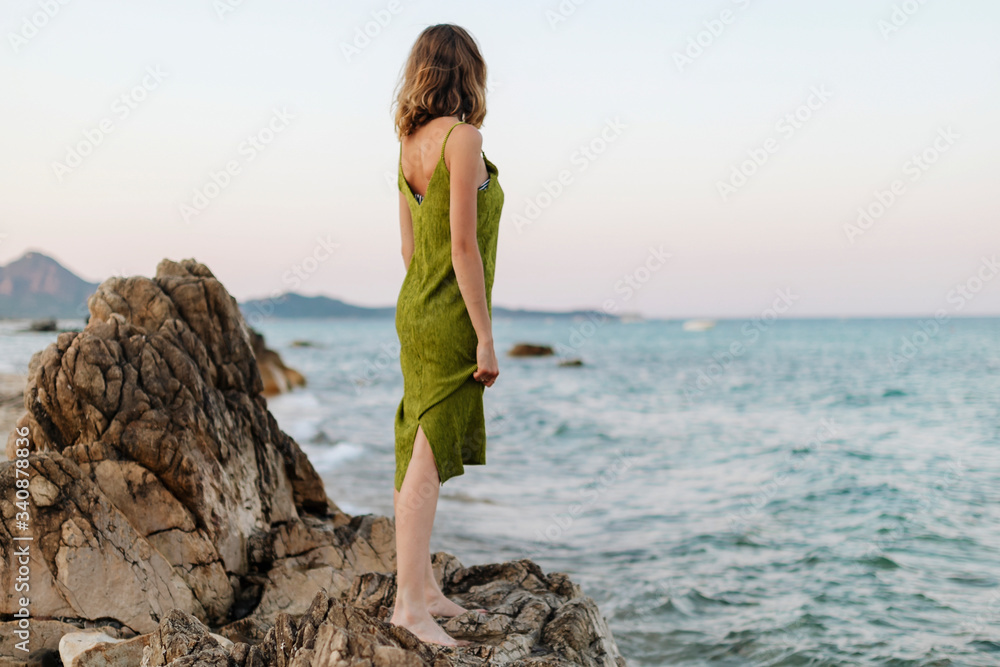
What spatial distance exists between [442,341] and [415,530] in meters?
0.81

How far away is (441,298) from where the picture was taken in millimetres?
3301

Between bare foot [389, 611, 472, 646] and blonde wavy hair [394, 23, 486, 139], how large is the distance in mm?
2113

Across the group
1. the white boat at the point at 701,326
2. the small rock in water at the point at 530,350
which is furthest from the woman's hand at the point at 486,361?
the white boat at the point at 701,326

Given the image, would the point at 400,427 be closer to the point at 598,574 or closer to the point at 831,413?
the point at 598,574

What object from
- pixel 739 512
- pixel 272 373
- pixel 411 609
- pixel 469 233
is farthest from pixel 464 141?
pixel 272 373

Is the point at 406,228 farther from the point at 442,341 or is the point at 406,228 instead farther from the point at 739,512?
the point at 739,512

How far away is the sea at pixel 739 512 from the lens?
245 inches

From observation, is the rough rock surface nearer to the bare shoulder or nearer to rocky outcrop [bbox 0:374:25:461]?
the bare shoulder

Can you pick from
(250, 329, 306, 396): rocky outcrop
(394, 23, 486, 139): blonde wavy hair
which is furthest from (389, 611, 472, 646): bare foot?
(250, 329, 306, 396): rocky outcrop

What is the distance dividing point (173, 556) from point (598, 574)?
Answer: 4650mm

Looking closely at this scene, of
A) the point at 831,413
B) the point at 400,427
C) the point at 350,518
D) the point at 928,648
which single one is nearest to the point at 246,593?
the point at 350,518

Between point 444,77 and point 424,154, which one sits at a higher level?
point 444,77

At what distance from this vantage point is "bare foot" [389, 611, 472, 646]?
3061 mm

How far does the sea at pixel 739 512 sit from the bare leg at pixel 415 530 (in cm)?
305
